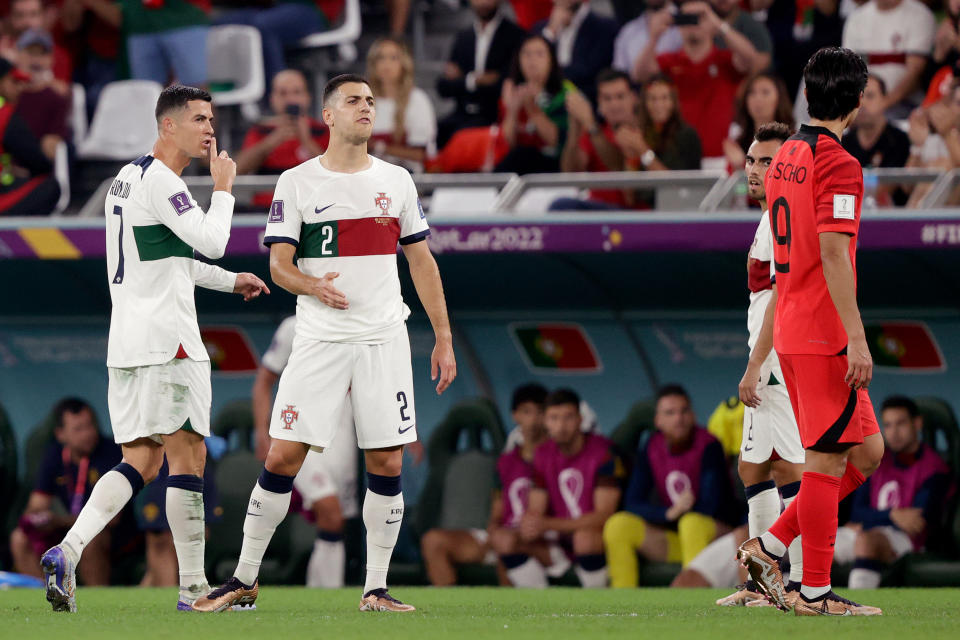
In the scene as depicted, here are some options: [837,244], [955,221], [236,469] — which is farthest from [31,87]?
[837,244]

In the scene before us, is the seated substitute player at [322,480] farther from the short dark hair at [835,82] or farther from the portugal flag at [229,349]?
the short dark hair at [835,82]

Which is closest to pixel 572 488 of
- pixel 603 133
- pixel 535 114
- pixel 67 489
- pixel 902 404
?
pixel 902 404

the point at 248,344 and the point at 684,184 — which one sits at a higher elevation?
the point at 684,184

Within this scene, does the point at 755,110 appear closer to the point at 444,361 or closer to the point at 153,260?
the point at 444,361

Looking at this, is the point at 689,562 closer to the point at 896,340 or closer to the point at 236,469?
the point at 896,340

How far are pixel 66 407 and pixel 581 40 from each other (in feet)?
14.9

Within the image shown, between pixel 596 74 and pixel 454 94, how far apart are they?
1.09m

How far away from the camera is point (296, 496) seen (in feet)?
35.4

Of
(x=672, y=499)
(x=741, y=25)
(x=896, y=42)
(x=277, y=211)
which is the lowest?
(x=672, y=499)

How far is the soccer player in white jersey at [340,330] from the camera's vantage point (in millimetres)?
6188

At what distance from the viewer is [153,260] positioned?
21.2ft

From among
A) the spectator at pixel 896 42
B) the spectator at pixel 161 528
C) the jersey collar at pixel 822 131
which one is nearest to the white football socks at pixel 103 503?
the jersey collar at pixel 822 131

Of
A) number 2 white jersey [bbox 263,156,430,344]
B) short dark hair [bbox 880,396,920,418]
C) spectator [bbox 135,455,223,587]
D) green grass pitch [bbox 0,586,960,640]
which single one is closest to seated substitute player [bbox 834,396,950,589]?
short dark hair [bbox 880,396,920,418]

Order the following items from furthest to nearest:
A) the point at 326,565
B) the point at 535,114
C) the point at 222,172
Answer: the point at 535,114 → the point at 326,565 → the point at 222,172
